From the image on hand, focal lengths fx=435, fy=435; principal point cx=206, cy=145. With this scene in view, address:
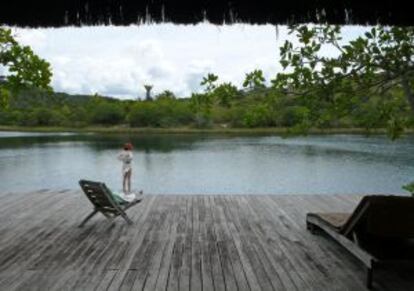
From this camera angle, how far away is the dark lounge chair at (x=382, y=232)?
2918 mm

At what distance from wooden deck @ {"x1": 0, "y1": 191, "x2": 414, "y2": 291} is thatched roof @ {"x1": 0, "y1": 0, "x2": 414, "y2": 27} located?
5.94ft

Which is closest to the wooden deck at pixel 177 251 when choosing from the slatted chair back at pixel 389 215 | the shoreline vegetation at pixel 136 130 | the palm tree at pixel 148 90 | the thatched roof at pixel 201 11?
the slatted chair back at pixel 389 215

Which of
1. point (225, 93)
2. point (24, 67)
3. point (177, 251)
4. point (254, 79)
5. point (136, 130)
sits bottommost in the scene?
point (136, 130)

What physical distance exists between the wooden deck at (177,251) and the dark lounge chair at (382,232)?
0.23m

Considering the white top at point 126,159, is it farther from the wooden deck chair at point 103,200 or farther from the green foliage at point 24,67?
the green foliage at point 24,67

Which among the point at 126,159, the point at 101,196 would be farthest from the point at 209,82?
the point at 126,159

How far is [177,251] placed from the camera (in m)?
3.80

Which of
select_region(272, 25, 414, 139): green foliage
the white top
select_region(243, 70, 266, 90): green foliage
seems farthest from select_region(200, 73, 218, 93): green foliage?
the white top

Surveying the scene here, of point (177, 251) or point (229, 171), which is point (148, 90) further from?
point (177, 251)

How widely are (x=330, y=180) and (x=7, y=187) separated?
39.5ft

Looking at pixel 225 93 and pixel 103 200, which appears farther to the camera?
pixel 103 200

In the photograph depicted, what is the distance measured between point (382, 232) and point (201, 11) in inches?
78.8

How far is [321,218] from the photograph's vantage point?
4.07 metres

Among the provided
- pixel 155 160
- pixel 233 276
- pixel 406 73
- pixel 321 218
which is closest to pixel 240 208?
pixel 321 218
